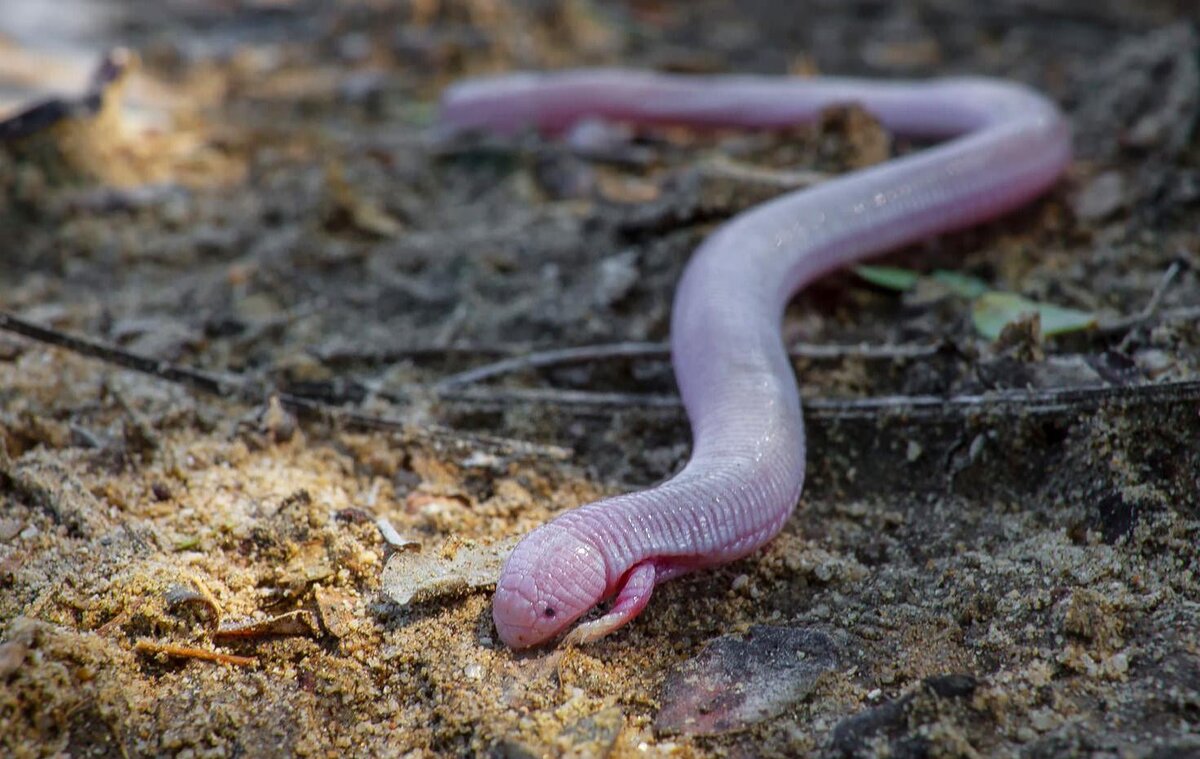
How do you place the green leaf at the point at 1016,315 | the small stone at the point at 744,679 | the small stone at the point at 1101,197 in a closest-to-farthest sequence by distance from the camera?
the small stone at the point at 744,679 → the green leaf at the point at 1016,315 → the small stone at the point at 1101,197

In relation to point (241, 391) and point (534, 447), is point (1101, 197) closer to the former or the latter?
point (534, 447)

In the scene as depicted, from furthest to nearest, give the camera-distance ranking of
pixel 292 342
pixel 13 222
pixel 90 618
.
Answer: pixel 13 222 → pixel 292 342 → pixel 90 618

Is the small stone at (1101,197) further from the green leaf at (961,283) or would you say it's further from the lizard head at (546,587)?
the lizard head at (546,587)

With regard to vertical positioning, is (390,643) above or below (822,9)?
below

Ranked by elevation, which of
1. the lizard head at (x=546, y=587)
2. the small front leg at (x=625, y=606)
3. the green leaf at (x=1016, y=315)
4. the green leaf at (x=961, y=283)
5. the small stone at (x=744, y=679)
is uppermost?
the green leaf at (x=1016, y=315)

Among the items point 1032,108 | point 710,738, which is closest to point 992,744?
point 710,738

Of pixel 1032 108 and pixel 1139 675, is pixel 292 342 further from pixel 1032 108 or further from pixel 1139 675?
pixel 1032 108

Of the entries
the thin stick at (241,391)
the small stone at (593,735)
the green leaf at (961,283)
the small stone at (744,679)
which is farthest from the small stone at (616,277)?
the small stone at (593,735)

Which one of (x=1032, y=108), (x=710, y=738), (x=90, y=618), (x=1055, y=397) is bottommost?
(x=710, y=738)
